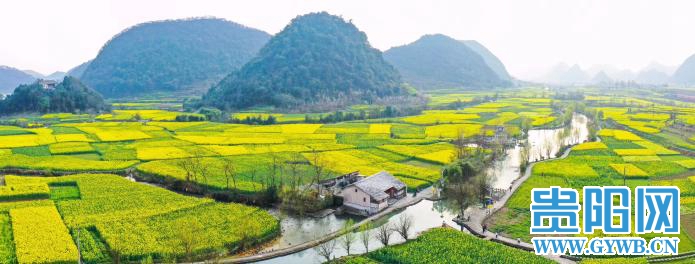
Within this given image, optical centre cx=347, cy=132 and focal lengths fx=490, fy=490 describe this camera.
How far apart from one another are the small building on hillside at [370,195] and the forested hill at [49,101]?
250 feet

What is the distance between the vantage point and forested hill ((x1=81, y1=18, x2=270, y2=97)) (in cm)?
14725

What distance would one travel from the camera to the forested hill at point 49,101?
86875 millimetres

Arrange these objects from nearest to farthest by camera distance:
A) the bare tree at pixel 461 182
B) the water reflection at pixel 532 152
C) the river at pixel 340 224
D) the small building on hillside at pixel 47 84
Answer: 1. the river at pixel 340 224
2. the bare tree at pixel 461 182
3. the water reflection at pixel 532 152
4. the small building on hillside at pixel 47 84

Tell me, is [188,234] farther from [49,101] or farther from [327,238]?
[49,101]

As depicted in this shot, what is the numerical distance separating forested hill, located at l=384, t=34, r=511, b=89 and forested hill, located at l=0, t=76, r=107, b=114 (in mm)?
94919

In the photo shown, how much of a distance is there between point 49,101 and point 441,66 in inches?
4943

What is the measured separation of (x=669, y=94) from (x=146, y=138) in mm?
138227

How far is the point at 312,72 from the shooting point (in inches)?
4247

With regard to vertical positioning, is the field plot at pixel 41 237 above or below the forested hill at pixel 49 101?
below

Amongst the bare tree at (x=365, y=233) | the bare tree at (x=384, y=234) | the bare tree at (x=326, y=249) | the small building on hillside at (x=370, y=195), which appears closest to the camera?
the bare tree at (x=326, y=249)

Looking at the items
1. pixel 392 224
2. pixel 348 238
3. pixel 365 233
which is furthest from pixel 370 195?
pixel 348 238

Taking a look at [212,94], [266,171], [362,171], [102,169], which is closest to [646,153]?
[362,171]

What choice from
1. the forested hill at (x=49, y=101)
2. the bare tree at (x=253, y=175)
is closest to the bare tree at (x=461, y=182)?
the bare tree at (x=253, y=175)

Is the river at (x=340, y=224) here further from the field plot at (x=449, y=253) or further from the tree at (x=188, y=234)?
the tree at (x=188, y=234)
